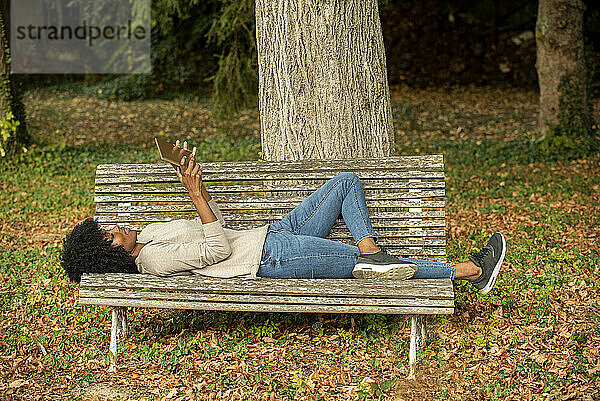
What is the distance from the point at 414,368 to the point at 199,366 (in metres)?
1.31

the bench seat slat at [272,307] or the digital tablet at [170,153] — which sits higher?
the digital tablet at [170,153]

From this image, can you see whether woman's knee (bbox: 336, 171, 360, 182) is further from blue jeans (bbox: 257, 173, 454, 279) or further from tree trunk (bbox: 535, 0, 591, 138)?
→ tree trunk (bbox: 535, 0, 591, 138)

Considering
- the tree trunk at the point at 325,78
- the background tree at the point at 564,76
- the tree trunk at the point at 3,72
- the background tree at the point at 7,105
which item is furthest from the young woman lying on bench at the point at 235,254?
the tree trunk at the point at 3,72

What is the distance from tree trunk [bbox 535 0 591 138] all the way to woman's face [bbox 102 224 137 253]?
309 inches

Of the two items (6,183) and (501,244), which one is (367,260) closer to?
(501,244)

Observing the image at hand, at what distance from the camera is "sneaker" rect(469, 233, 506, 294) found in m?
4.69

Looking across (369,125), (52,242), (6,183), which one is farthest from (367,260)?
(6,183)

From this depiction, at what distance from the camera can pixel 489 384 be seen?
164 inches

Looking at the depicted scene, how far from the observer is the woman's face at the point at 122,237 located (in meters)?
4.65

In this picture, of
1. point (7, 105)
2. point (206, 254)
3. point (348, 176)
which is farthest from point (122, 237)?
point (7, 105)

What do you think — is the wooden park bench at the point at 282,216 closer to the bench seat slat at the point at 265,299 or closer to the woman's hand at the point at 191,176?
the bench seat slat at the point at 265,299

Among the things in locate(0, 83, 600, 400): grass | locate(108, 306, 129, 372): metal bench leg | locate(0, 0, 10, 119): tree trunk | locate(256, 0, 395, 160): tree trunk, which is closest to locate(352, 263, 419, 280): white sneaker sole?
locate(0, 83, 600, 400): grass

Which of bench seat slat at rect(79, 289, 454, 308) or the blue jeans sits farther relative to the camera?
the blue jeans

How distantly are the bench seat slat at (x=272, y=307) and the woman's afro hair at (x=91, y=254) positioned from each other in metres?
0.22
